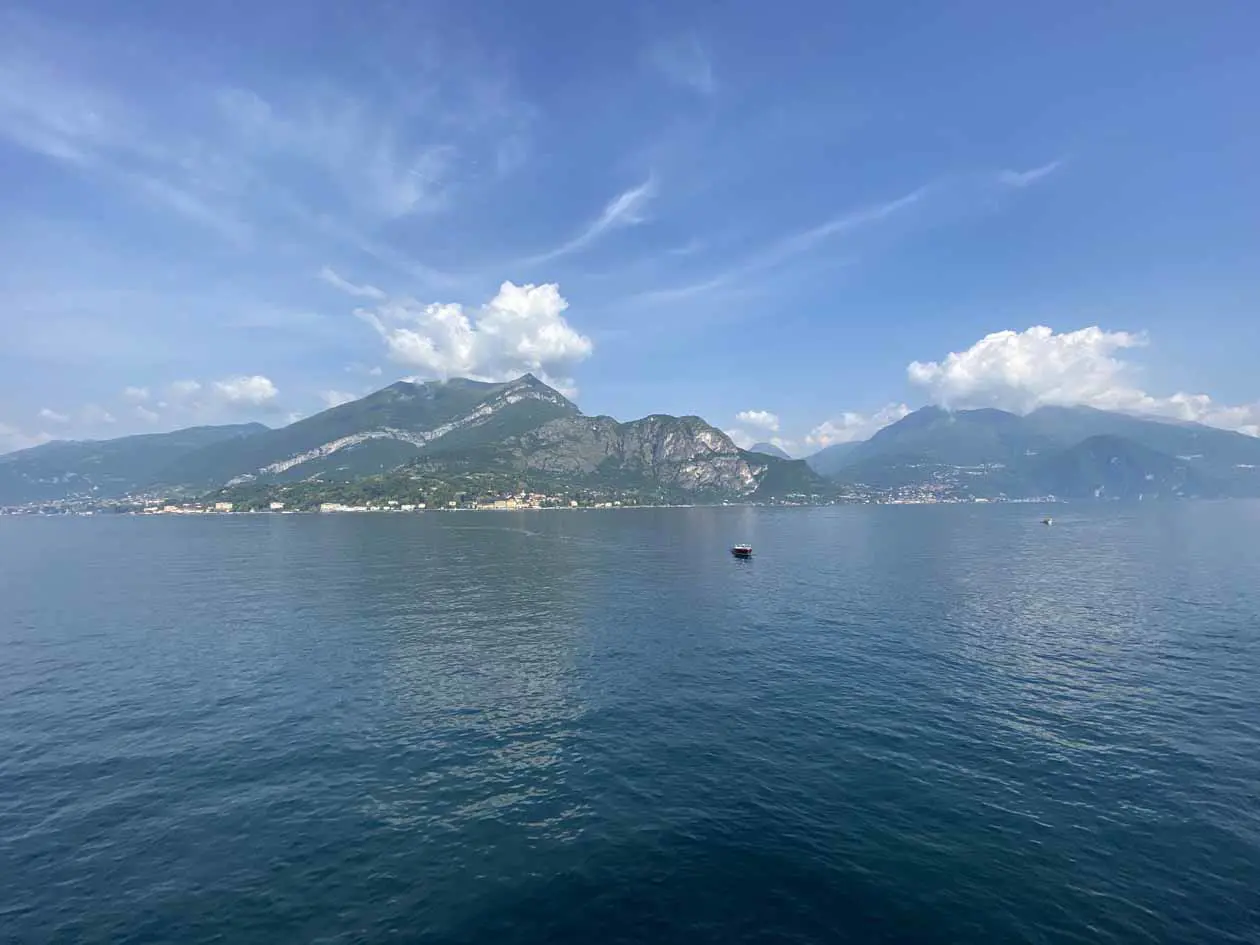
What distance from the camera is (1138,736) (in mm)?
49219

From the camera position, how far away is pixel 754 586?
123500 millimetres

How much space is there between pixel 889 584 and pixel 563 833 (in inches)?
4249

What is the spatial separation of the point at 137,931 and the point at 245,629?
66.3 m

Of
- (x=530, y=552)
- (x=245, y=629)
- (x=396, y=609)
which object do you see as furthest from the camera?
(x=530, y=552)

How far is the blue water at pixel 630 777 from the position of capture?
3011 cm

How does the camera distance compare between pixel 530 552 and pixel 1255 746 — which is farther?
pixel 530 552

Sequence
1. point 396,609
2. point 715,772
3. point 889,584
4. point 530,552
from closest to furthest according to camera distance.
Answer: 1. point 715,772
2. point 396,609
3. point 889,584
4. point 530,552

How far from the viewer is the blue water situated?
30.1m

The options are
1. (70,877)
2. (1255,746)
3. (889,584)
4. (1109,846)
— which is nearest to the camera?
(70,877)

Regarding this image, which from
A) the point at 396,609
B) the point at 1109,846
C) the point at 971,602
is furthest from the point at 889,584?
the point at 396,609

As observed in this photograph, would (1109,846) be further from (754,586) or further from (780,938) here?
(754,586)

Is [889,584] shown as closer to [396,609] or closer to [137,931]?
[396,609]

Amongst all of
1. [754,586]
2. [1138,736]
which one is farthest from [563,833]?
[754,586]

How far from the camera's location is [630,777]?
142 ft
